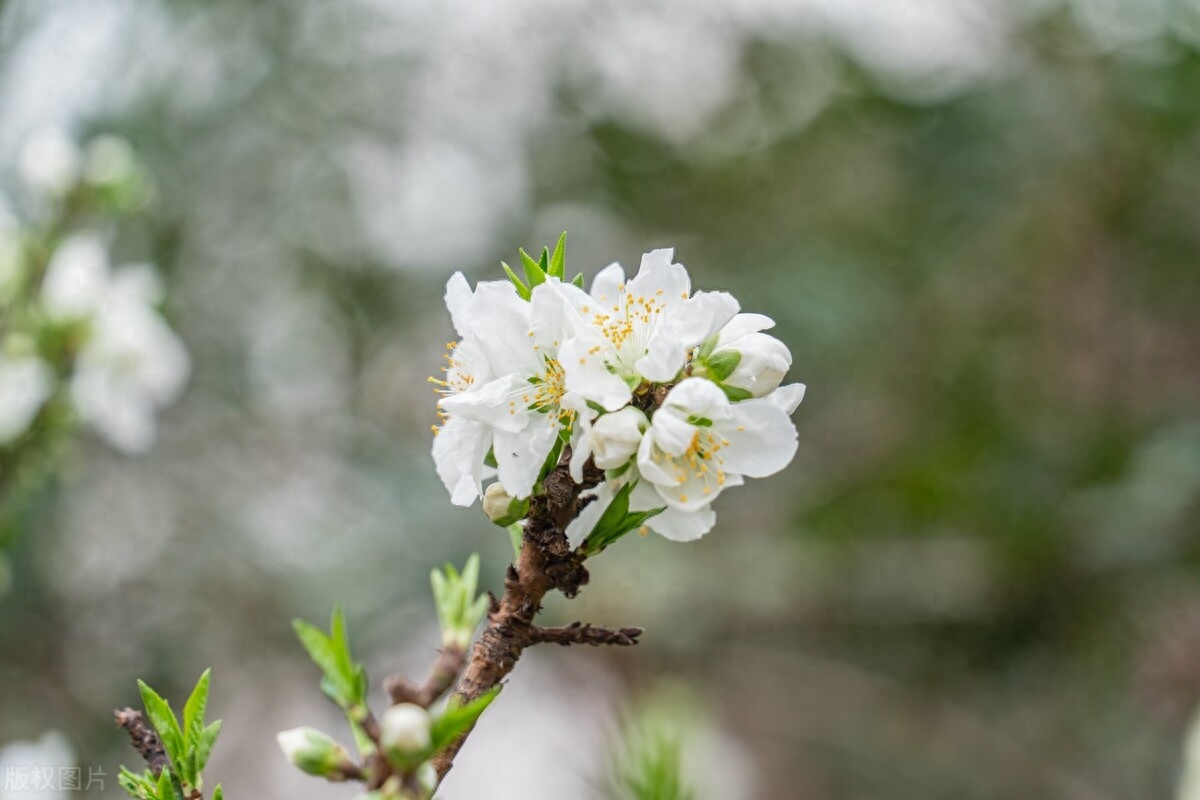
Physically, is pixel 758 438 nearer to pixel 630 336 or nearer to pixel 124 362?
pixel 630 336

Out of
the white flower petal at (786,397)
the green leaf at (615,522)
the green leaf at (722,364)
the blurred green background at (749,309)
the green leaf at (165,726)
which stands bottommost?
the green leaf at (165,726)

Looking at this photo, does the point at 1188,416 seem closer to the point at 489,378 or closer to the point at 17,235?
the point at 489,378

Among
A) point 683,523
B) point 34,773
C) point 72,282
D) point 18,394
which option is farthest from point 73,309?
point 683,523

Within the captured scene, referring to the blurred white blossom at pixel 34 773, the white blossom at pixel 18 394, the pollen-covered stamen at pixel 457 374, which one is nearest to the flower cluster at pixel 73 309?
the white blossom at pixel 18 394

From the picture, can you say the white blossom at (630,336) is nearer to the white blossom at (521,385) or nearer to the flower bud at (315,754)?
the white blossom at (521,385)

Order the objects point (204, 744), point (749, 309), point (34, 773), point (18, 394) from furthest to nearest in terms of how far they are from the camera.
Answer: point (749, 309)
point (18, 394)
point (34, 773)
point (204, 744)

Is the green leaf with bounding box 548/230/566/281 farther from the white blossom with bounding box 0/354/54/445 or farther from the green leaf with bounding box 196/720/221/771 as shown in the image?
the white blossom with bounding box 0/354/54/445

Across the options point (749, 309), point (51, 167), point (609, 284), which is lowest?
point (609, 284)
